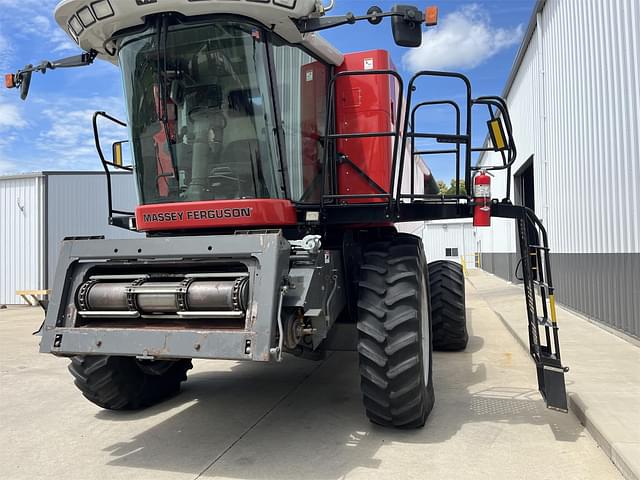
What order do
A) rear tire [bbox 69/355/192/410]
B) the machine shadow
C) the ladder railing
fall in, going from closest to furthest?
the machine shadow → the ladder railing → rear tire [bbox 69/355/192/410]

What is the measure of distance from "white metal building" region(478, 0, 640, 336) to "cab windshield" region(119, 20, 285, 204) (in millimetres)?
5416

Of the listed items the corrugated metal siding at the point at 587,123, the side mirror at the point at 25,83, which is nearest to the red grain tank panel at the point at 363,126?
the side mirror at the point at 25,83

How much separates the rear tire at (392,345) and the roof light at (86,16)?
9.58 ft

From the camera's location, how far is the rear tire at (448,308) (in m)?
7.29

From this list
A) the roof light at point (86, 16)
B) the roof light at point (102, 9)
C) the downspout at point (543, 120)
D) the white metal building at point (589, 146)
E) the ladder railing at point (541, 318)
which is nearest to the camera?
the roof light at point (102, 9)

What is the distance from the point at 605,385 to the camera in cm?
511

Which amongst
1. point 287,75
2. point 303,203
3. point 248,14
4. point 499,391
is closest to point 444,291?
point 499,391

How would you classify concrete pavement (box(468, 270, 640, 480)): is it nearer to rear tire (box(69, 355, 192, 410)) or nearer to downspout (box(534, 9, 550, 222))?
rear tire (box(69, 355, 192, 410))

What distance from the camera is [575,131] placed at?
975 centimetres

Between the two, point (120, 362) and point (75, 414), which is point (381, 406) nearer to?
point (120, 362)

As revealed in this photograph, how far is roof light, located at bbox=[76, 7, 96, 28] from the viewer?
13.2ft

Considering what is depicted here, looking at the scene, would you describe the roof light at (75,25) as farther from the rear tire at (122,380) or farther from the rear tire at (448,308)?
the rear tire at (448,308)

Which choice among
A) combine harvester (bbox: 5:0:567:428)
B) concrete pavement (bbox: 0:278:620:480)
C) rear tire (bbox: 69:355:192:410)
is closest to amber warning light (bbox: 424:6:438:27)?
combine harvester (bbox: 5:0:567:428)

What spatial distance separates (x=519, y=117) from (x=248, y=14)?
14.1 m
